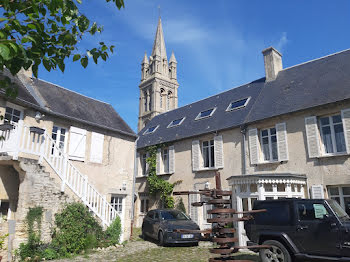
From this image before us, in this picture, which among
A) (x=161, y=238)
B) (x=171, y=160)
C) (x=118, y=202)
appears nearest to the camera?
(x=161, y=238)

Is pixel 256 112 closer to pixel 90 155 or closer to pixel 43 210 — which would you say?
pixel 90 155

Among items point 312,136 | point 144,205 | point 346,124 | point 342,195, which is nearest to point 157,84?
point 144,205

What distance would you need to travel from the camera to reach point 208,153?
1562 cm

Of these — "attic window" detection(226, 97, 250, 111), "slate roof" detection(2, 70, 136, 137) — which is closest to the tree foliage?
"slate roof" detection(2, 70, 136, 137)

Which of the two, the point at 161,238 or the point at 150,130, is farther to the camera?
the point at 150,130

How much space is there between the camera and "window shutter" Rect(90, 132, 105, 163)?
1260 centimetres

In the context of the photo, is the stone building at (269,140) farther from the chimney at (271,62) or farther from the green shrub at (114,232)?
the green shrub at (114,232)

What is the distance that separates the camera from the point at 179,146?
17062 mm

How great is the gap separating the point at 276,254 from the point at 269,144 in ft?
23.0

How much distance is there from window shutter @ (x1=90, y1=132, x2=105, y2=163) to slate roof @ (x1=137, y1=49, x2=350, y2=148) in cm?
539

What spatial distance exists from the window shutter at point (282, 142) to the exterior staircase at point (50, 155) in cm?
751

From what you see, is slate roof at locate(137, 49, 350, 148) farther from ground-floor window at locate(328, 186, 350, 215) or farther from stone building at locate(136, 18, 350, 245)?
ground-floor window at locate(328, 186, 350, 215)

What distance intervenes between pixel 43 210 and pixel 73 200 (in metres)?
1.07

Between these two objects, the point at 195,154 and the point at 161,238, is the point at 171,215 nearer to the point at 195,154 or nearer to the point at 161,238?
the point at 161,238
